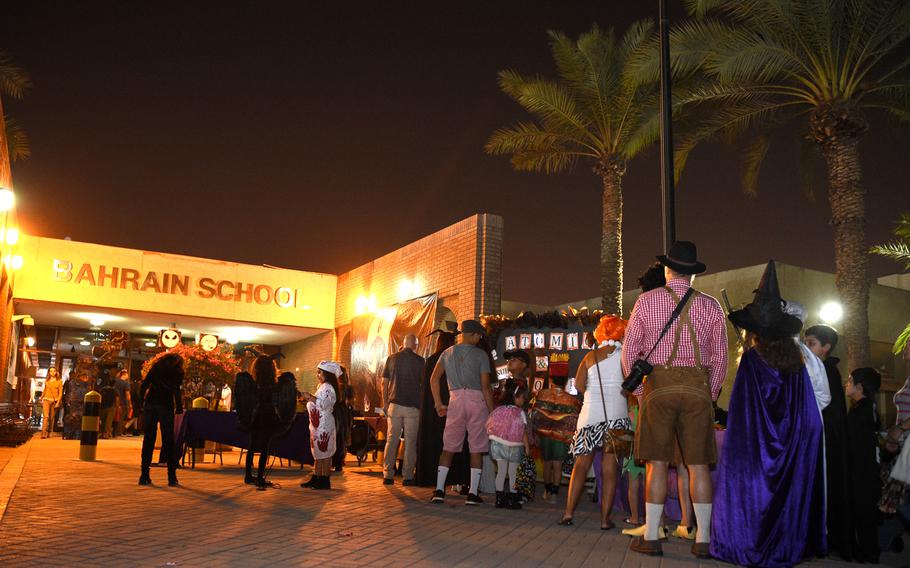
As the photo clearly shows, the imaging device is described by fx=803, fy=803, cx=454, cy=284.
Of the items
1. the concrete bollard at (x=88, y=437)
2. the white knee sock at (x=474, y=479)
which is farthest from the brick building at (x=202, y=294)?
the white knee sock at (x=474, y=479)

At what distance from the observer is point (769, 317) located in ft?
18.4

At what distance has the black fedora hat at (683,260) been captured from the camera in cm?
586

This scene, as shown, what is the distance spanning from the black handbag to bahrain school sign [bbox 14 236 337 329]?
2020 centimetres

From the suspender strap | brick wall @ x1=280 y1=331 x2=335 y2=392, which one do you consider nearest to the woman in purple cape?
the suspender strap

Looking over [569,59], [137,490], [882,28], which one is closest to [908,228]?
[882,28]

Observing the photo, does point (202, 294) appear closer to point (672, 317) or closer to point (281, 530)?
point (281, 530)

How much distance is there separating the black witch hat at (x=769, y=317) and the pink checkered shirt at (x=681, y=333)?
188 millimetres

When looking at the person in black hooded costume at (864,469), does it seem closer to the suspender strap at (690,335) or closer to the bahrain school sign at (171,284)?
the suspender strap at (690,335)

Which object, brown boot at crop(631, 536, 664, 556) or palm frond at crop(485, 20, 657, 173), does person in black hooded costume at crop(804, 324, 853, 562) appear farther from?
palm frond at crop(485, 20, 657, 173)

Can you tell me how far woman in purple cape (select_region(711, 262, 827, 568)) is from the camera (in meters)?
5.34

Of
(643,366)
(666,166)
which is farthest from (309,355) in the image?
(643,366)

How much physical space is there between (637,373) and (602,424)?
149cm

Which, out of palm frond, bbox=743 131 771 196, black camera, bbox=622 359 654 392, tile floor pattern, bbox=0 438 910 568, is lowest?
tile floor pattern, bbox=0 438 910 568

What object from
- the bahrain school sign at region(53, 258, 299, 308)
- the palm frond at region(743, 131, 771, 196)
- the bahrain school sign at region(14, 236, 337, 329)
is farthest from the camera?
the bahrain school sign at region(53, 258, 299, 308)
